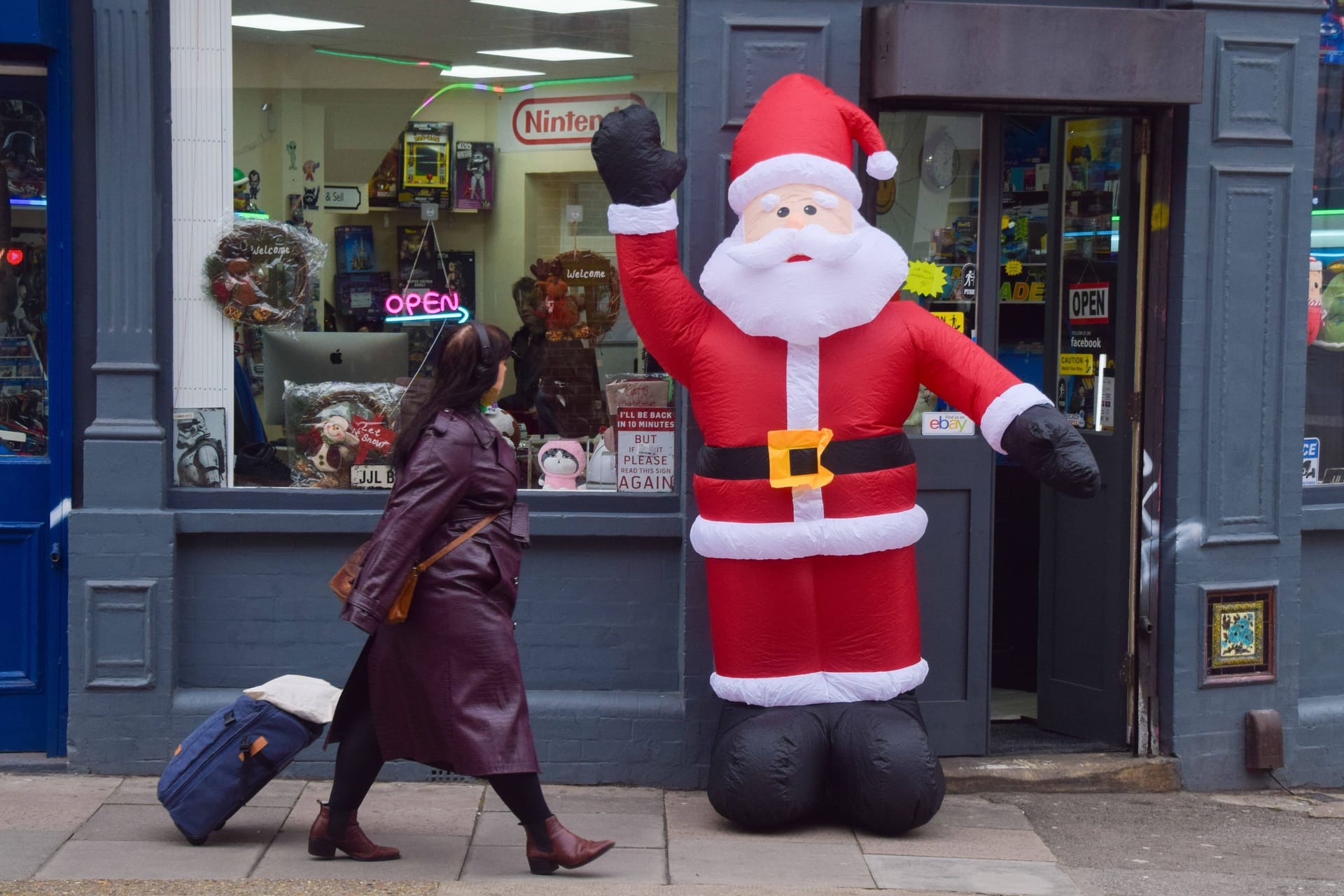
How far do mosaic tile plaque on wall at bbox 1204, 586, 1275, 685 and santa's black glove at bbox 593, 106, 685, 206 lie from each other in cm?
285

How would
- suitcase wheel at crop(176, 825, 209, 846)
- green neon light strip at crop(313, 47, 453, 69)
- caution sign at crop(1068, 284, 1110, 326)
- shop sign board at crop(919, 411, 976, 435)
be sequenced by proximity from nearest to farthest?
suitcase wheel at crop(176, 825, 209, 846) < shop sign board at crop(919, 411, 976, 435) < green neon light strip at crop(313, 47, 453, 69) < caution sign at crop(1068, 284, 1110, 326)

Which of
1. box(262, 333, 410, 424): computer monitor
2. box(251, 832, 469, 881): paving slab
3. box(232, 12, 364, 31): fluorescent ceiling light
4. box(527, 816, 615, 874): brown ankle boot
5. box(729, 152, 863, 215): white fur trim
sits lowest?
box(251, 832, 469, 881): paving slab

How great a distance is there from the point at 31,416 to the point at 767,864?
138 inches

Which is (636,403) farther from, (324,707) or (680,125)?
(324,707)

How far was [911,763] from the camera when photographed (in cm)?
517

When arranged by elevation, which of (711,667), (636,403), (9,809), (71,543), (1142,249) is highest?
(1142,249)

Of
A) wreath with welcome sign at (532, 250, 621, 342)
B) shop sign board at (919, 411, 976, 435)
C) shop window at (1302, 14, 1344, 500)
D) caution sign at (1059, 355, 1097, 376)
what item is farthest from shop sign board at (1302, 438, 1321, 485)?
wreath with welcome sign at (532, 250, 621, 342)

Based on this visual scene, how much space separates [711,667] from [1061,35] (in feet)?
9.30

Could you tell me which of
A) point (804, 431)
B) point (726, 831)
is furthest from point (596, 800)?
point (804, 431)

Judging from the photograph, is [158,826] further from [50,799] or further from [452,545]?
[452,545]

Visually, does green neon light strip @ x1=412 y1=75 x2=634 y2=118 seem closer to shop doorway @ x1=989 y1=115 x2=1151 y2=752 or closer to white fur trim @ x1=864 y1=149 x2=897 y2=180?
white fur trim @ x1=864 y1=149 x2=897 y2=180

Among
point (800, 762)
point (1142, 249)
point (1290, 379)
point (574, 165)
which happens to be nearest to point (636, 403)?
point (574, 165)

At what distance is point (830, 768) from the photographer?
5.34 metres

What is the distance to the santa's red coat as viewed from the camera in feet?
17.3
